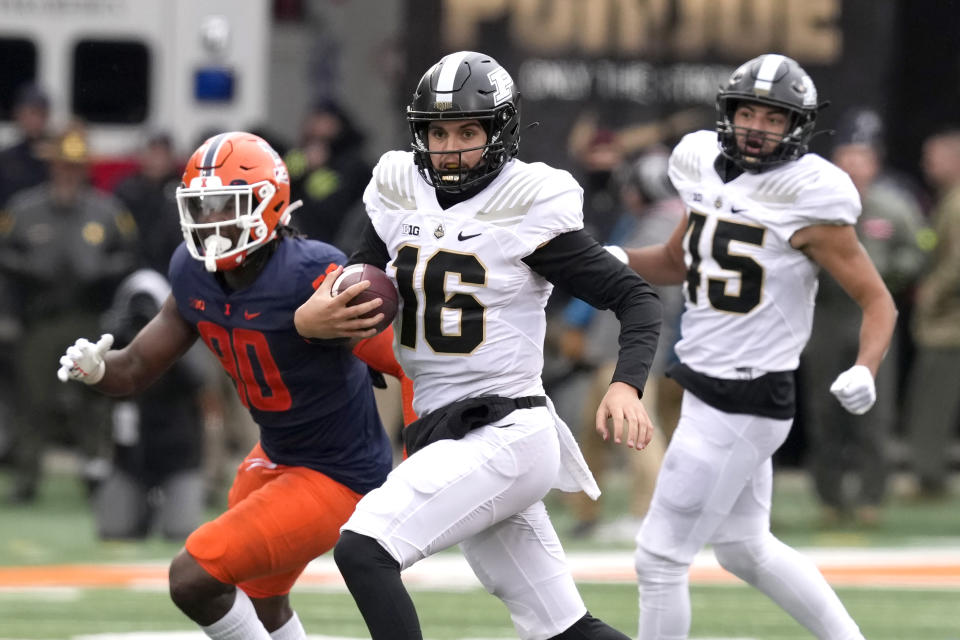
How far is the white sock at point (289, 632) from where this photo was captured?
5.37 metres

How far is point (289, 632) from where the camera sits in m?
5.39

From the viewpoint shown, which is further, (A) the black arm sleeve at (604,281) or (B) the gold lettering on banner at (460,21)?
(B) the gold lettering on banner at (460,21)

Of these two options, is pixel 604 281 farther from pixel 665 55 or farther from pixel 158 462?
pixel 665 55

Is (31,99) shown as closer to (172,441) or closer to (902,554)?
(172,441)

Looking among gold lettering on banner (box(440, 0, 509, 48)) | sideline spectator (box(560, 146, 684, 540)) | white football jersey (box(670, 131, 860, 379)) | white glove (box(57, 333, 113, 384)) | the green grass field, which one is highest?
gold lettering on banner (box(440, 0, 509, 48))

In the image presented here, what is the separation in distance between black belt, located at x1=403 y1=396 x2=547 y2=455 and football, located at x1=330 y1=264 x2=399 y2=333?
274mm

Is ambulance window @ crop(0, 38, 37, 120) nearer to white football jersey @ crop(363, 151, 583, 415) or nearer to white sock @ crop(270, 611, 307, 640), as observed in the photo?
white sock @ crop(270, 611, 307, 640)

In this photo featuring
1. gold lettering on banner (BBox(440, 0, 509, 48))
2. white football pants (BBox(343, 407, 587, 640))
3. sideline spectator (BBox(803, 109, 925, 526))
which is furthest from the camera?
gold lettering on banner (BBox(440, 0, 509, 48))

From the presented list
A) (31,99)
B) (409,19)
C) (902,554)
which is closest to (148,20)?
(31,99)

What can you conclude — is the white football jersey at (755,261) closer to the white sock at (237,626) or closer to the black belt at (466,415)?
the black belt at (466,415)

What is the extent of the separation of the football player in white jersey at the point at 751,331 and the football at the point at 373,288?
131cm

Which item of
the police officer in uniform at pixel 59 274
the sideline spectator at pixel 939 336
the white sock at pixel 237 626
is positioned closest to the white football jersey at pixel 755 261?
the white sock at pixel 237 626

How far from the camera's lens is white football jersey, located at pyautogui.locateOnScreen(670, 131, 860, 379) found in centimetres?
556

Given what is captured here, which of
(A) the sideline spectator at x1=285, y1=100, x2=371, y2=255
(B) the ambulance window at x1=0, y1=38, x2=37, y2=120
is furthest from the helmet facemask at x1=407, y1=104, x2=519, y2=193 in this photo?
(B) the ambulance window at x1=0, y1=38, x2=37, y2=120
